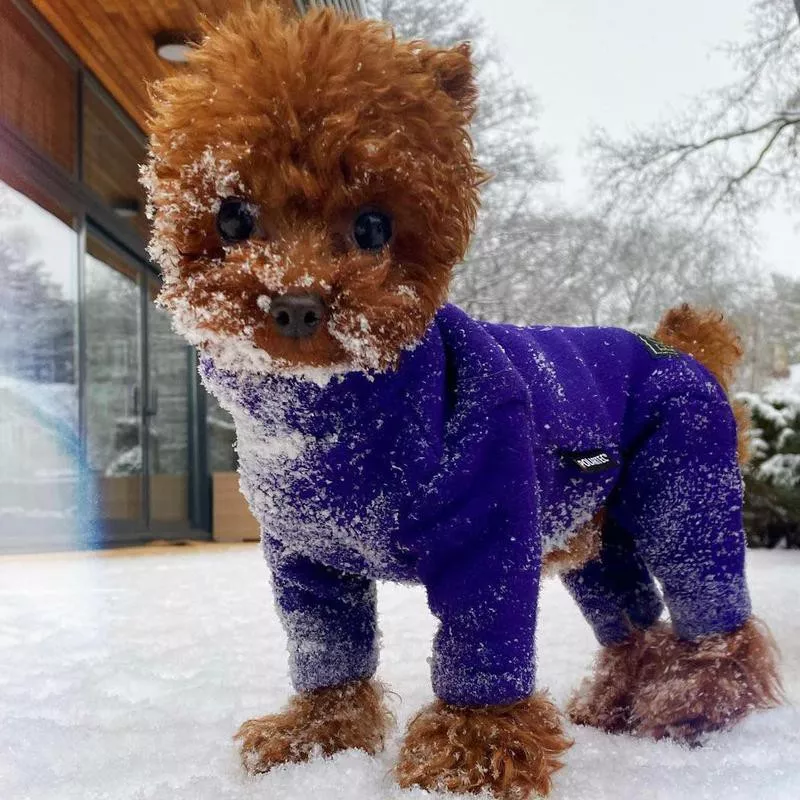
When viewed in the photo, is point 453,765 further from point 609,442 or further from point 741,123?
point 741,123

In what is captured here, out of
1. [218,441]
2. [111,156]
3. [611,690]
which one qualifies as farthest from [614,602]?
[218,441]

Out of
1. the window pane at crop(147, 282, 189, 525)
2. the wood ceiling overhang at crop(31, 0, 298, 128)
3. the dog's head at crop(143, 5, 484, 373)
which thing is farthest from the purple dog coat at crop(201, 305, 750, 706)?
the window pane at crop(147, 282, 189, 525)

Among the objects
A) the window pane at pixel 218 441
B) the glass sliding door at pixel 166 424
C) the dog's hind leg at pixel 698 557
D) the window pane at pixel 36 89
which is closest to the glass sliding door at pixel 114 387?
the glass sliding door at pixel 166 424

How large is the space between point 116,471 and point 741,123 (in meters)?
6.09

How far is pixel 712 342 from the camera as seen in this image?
6.44 ft

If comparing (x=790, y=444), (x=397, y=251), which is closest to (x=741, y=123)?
(x=790, y=444)

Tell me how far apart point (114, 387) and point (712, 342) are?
202 inches

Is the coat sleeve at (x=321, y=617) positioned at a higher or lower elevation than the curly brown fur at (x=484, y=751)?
higher

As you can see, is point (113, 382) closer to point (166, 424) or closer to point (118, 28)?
point (166, 424)

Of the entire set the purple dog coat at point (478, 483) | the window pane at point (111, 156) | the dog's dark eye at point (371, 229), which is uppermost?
the window pane at point (111, 156)

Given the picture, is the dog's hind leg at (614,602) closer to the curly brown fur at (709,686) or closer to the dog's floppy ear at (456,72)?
the curly brown fur at (709,686)

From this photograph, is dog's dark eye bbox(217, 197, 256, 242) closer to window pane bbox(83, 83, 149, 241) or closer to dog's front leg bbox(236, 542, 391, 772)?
dog's front leg bbox(236, 542, 391, 772)

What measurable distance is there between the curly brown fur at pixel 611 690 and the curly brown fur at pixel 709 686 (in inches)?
2.0

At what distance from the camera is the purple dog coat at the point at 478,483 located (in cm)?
129
